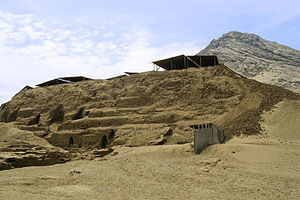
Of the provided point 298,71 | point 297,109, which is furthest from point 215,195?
point 298,71

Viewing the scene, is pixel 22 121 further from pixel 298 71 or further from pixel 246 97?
pixel 298 71

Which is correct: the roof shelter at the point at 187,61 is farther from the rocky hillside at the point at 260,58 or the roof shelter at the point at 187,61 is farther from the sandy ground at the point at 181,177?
the rocky hillside at the point at 260,58

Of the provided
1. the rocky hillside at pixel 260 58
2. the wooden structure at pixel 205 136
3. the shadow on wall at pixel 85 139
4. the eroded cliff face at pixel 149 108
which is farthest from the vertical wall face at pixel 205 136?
the rocky hillside at pixel 260 58

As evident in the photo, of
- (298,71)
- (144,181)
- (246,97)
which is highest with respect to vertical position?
(298,71)

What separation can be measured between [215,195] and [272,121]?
36.3 feet

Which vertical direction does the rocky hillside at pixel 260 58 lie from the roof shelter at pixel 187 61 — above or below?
above

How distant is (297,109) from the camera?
16.7 meters

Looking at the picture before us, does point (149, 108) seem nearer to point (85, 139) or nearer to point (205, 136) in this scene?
point (85, 139)

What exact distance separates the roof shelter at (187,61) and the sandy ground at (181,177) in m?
13.8

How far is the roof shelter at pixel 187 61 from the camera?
25953 mm

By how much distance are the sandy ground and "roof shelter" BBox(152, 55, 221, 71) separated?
13.8m

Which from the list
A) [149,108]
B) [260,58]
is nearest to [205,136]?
[149,108]

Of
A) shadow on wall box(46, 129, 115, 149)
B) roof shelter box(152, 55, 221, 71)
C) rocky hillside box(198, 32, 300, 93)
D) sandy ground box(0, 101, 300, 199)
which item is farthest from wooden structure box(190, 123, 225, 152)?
rocky hillside box(198, 32, 300, 93)

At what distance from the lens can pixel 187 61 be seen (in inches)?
1049
